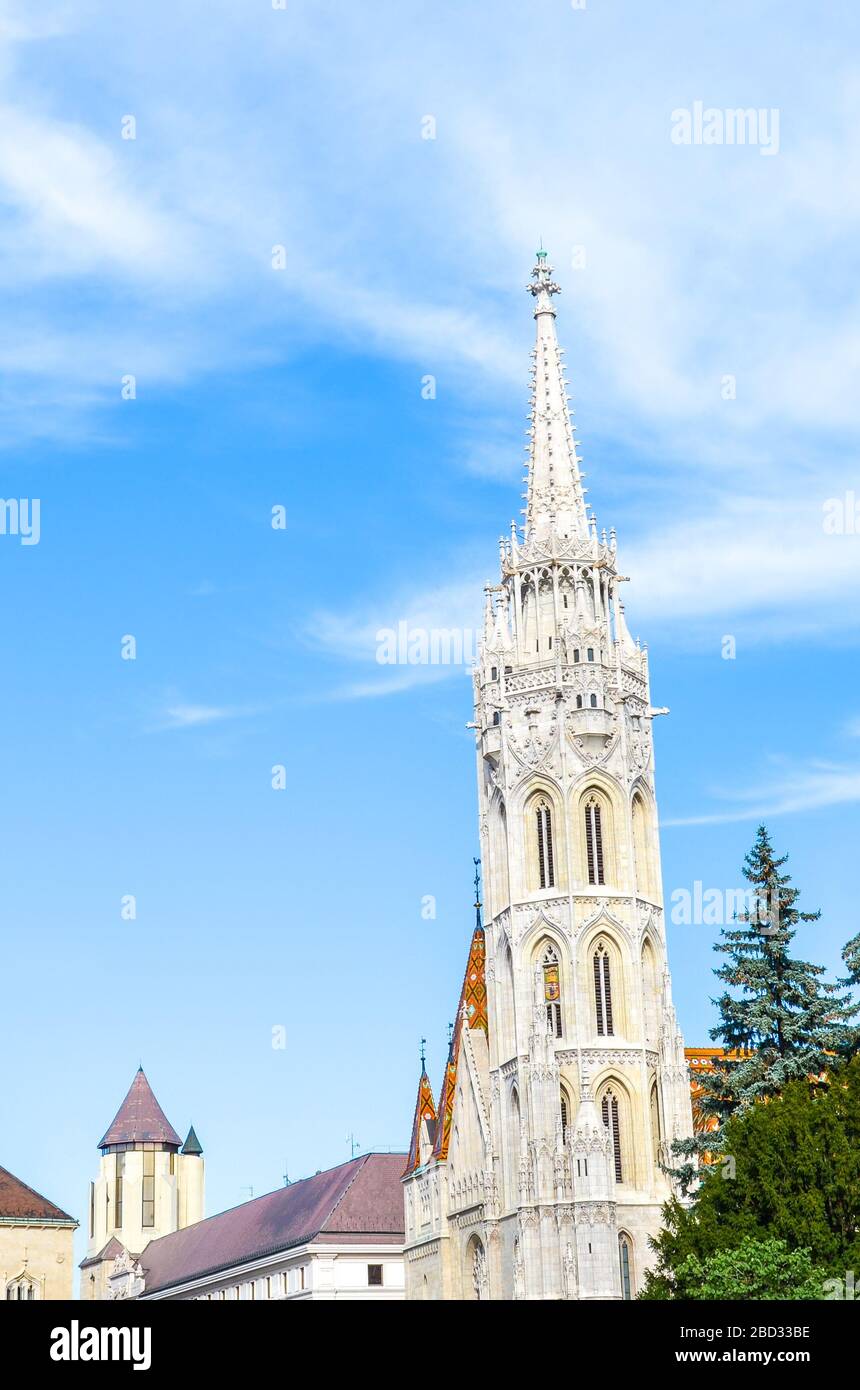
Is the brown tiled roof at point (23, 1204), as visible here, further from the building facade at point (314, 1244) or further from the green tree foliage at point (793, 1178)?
the green tree foliage at point (793, 1178)

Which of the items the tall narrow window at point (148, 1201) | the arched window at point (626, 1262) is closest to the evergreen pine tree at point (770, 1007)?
the arched window at point (626, 1262)

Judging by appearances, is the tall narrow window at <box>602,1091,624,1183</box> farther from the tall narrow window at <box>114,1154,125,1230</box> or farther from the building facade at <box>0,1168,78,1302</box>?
the tall narrow window at <box>114,1154,125,1230</box>

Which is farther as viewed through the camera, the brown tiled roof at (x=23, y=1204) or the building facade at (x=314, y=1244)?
the building facade at (x=314, y=1244)

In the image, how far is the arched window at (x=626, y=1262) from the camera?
73562 millimetres

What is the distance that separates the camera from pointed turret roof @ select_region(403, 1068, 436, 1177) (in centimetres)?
8900

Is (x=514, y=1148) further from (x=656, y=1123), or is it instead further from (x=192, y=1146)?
(x=192, y=1146)

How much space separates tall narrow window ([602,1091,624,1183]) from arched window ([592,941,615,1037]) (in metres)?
2.54

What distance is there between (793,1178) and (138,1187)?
10065cm

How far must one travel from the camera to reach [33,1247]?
8294 centimetres

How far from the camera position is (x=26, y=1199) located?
84.6 m

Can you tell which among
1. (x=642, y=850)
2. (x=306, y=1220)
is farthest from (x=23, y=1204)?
(x=642, y=850)
